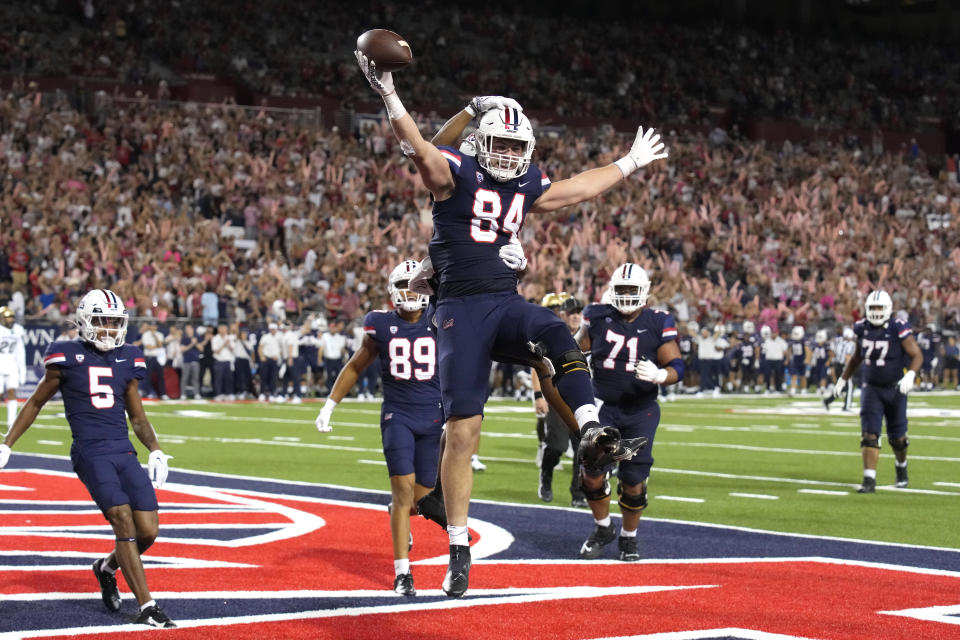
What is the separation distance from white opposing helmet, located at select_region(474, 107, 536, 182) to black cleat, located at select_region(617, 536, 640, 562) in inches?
137

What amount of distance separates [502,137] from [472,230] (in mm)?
413

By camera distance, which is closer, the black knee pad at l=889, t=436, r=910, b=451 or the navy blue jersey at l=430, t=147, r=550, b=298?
the navy blue jersey at l=430, t=147, r=550, b=298

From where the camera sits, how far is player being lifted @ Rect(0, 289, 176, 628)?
6.89 m

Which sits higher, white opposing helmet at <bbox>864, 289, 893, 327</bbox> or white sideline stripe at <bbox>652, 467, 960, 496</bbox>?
white opposing helmet at <bbox>864, 289, 893, 327</bbox>

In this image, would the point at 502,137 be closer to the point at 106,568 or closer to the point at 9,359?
the point at 106,568

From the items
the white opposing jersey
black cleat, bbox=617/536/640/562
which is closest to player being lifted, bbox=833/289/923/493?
A: black cleat, bbox=617/536/640/562

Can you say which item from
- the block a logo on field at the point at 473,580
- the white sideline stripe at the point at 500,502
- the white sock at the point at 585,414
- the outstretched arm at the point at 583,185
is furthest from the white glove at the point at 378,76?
the white sideline stripe at the point at 500,502

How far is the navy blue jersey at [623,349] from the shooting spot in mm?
9406

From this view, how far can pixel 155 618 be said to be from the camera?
649cm

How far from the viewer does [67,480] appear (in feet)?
41.9

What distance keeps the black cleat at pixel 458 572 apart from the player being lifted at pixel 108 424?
5.98 ft

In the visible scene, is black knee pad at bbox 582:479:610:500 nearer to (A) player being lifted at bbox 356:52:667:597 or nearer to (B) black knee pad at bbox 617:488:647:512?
(B) black knee pad at bbox 617:488:647:512

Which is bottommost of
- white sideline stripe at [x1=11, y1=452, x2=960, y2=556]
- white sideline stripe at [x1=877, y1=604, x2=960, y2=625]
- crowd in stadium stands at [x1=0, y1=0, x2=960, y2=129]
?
white sideline stripe at [x1=11, y1=452, x2=960, y2=556]

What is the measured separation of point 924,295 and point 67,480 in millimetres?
26496
